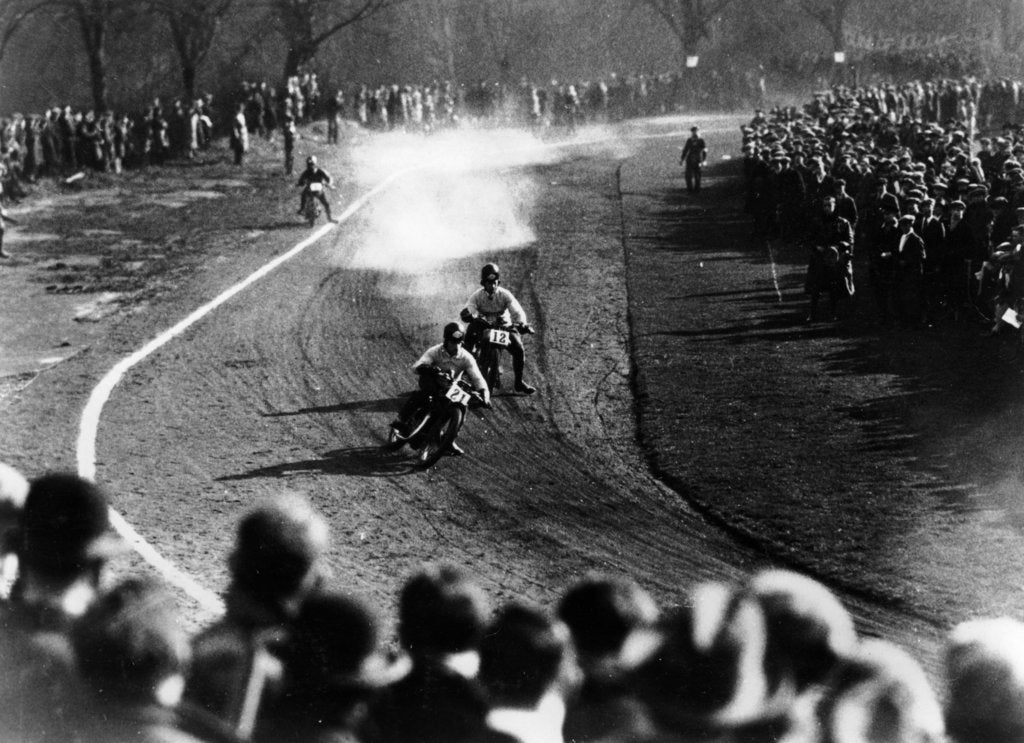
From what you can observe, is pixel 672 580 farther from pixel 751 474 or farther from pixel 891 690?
pixel 891 690

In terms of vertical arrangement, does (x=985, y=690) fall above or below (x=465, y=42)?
below

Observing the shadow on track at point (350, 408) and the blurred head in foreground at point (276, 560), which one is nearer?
the blurred head in foreground at point (276, 560)

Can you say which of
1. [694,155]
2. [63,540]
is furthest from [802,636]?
[694,155]

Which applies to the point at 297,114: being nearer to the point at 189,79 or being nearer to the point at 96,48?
the point at 189,79

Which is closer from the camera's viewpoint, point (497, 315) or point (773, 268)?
point (497, 315)

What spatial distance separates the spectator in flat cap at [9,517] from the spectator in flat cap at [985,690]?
4781 millimetres

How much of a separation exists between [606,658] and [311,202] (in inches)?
1096

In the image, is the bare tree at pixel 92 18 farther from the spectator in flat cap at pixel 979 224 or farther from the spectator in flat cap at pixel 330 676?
the spectator in flat cap at pixel 330 676

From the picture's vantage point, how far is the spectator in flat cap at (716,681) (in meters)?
5.81

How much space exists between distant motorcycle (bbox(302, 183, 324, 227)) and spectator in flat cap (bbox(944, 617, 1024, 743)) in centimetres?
2833

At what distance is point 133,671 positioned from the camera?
237 inches

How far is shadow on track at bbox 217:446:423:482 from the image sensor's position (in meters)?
Answer: 15.2

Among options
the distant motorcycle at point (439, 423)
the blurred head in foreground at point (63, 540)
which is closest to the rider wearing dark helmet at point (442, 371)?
the distant motorcycle at point (439, 423)

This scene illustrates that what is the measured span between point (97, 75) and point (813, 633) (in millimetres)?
43358
